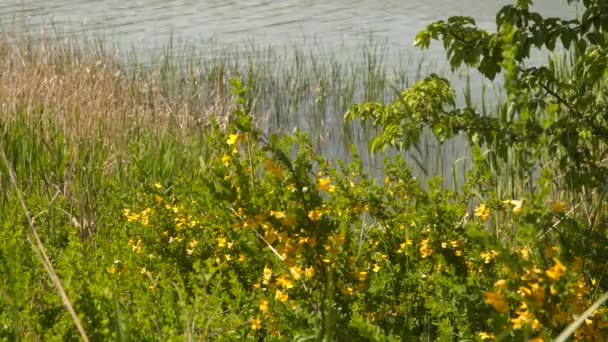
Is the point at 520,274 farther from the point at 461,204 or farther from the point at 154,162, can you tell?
the point at 154,162

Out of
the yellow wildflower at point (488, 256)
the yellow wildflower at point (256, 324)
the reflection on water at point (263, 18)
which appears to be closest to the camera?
the yellow wildflower at point (256, 324)

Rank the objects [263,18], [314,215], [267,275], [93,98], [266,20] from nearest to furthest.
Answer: [314,215] → [267,275] → [93,98] → [266,20] → [263,18]

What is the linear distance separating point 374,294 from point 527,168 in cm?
116

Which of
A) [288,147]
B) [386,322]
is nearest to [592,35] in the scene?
[386,322]

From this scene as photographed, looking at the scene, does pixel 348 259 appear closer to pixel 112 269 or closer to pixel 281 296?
pixel 281 296

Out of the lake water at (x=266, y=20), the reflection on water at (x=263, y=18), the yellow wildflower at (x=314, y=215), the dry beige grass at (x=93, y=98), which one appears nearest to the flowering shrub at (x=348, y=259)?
the yellow wildflower at (x=314, y=215)

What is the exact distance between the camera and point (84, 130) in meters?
6.08

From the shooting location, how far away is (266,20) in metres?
16.1

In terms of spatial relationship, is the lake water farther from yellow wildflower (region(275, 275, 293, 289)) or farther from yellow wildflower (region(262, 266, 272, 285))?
yellow wildflower (region(275, 275, 293, 289))

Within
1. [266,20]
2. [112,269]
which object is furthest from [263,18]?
[112,269]

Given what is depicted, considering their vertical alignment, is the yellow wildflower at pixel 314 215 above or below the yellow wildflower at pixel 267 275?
above

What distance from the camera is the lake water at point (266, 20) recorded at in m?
13.3

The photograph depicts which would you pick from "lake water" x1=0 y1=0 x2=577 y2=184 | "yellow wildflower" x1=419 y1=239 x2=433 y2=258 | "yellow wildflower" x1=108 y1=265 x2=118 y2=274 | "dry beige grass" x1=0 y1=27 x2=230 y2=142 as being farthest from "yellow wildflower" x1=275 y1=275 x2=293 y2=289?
"lake water" x1=0 y1=0 x2=577 y2=184

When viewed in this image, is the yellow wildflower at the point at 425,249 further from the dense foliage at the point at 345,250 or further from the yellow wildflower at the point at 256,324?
the yellow wildflower at the point at 256,324
